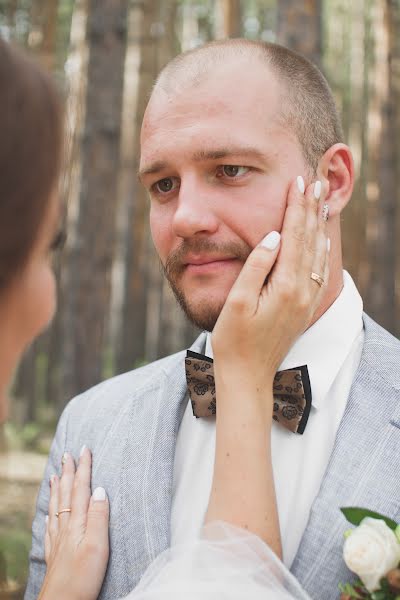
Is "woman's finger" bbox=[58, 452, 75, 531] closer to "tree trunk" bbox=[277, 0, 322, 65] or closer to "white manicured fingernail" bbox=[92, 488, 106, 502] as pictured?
"white manicured fingernail" bbox=[92, 488, 106, 502]

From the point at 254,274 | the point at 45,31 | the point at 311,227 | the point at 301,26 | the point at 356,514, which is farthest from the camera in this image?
the point at 45,31

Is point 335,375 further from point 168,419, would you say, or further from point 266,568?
point 266,568

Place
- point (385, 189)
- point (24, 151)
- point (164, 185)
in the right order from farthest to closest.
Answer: point (385, 189)
point (164, 185)
point (24, 151)

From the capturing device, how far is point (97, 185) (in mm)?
7672

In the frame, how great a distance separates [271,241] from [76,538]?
1.17m

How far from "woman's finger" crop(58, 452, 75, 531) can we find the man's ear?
136 centimetres

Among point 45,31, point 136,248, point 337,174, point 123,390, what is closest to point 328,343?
point 337,174

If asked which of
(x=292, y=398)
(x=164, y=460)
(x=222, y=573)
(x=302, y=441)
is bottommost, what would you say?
(x=222, y=573)

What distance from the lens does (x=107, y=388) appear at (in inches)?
111

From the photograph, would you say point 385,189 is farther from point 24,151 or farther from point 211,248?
point 24,151

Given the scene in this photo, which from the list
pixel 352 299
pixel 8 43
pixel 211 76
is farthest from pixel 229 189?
pixel 8 43

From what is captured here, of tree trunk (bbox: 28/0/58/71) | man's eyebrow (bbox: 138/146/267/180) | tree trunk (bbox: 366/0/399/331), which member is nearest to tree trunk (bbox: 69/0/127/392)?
man's eyebrow (bbox: 138/146/267/180)

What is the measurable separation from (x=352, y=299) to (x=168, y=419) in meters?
0.81

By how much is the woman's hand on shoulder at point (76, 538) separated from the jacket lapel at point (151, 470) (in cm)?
9
